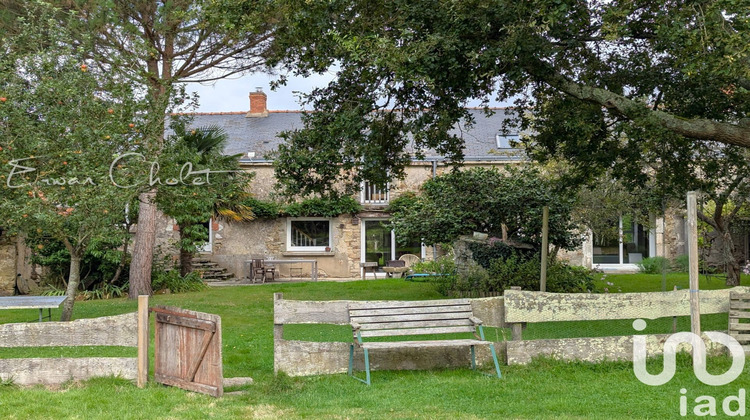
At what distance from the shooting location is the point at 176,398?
20.2 feet

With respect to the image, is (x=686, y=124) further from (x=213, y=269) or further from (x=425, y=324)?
(x=213, y=269)

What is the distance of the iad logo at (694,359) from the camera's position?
6.71 meters

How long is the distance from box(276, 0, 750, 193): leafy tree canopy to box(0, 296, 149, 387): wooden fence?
3.93 meters

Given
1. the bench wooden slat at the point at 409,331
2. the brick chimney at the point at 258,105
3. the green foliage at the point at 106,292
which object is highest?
the brick chimney at the point at 258,105

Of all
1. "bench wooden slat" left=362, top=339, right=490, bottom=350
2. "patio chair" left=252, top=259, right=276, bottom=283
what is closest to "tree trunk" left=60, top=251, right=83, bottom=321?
"bench wooden slat" left=362, top=339, right=490, bottom=350

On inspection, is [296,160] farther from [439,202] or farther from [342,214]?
[342,214]

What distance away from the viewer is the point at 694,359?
7281mm

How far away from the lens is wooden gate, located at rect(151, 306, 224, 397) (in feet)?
20.7

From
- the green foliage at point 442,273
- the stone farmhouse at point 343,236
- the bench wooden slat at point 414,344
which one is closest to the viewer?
the bench wooden slat at point 414,344

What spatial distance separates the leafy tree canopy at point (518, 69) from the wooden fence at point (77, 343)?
3933 millimetres

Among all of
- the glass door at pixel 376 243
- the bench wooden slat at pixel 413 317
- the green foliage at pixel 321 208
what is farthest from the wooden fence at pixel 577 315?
the glass door at pixel 376 243

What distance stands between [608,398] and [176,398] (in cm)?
388

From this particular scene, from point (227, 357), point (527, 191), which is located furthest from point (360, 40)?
point (527, 191)

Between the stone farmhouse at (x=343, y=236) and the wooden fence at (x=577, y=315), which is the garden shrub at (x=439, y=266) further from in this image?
the wooden fence at (x=577, y=315)
